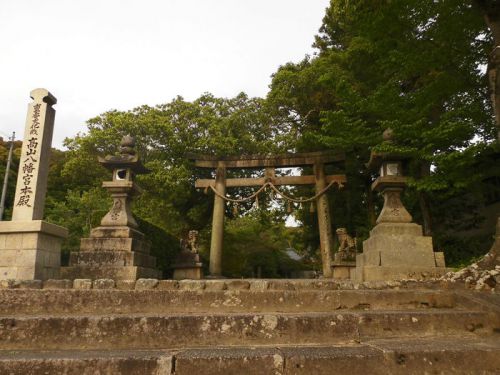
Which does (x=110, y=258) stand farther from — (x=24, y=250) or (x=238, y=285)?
(x=238, y=285)

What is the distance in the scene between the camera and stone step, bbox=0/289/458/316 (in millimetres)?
3578

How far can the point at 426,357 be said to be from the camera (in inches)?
97.1

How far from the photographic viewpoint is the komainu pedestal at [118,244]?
731 cm

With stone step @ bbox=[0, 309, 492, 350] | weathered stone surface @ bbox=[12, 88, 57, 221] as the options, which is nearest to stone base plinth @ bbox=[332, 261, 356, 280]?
stone step @ bbox=[0, 309, 492, 350]

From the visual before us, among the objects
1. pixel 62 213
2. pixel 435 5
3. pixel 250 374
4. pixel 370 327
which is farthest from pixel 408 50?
pixel 62 213

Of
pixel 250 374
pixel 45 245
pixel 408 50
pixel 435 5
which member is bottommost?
pixel 250 374

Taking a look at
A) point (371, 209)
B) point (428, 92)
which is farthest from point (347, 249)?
point (428, 92)

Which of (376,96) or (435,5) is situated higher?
(435,5)

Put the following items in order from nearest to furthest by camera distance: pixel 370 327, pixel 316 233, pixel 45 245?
pixel 370 327 → pixel 45 245 → pixel 316 233

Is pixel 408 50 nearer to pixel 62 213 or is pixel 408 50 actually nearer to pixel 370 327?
pixel 370 327

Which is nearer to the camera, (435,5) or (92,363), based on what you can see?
(92,363)

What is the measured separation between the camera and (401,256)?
659cm

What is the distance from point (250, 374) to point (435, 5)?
939cm

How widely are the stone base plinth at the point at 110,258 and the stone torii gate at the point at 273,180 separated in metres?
5.95
